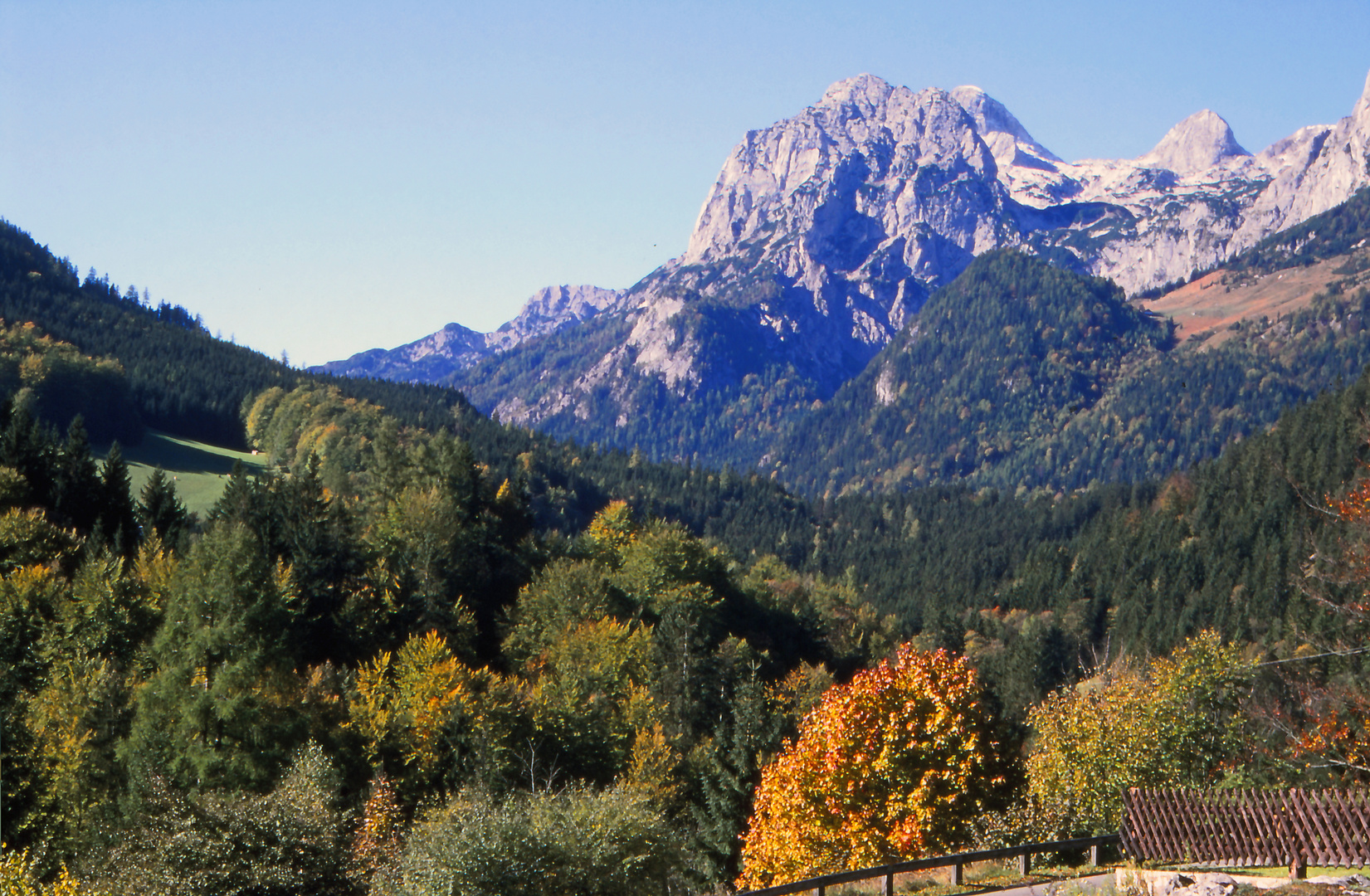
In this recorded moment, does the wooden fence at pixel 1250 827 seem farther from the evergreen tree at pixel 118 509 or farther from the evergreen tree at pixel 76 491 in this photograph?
the evergreen tree at pixel 76 491

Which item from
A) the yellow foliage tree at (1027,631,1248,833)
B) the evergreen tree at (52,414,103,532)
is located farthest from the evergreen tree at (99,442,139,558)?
the yellow foliage tree at (1027,631,1248,833)

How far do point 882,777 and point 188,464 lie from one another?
504 ft

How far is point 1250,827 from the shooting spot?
25.6 m

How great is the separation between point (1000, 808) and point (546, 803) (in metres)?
19.3

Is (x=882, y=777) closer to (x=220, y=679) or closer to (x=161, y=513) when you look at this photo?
(x=220, y=679)

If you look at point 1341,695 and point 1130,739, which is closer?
point 1341,695

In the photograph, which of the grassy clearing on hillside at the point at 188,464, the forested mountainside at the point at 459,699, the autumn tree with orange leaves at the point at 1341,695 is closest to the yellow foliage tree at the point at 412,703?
the forested mountainside at the point at 459,699

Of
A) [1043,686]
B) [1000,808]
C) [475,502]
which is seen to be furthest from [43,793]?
[1043,686]

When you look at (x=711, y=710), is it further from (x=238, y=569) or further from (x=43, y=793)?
(x=43, y=793)

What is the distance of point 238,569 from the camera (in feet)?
221

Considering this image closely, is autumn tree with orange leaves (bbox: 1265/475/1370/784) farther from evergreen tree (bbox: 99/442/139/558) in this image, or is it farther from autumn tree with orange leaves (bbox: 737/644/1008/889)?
evergreen tree (bbox: 99/442/139/558)

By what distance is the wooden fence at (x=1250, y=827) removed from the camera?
23859 millimetres

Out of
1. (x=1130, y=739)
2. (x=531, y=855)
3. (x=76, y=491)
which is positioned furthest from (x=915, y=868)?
(x=76, y=491)

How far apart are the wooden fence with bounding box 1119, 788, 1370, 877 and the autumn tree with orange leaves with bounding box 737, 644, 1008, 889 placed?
52.7 feet
